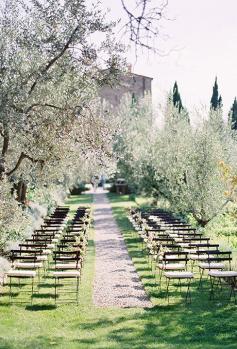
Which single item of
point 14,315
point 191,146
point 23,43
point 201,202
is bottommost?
point 14,315

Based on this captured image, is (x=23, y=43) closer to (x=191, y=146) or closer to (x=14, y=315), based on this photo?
(x=14, y=315)

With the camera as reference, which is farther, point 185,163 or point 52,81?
point 185,163

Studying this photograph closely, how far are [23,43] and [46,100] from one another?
1.72 meters

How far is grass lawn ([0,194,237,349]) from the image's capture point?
33.8 feet

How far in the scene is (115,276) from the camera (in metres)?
16.9

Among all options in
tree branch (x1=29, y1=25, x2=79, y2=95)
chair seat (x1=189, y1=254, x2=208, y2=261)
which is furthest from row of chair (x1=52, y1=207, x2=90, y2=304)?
tree branch (x1=29, y1=25, x2=79, y2=95)

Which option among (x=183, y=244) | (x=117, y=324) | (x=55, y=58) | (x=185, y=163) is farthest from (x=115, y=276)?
(x=185, y=163)

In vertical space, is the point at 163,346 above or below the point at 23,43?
below

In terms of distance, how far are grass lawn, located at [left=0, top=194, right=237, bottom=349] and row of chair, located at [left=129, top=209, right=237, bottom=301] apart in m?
0.66

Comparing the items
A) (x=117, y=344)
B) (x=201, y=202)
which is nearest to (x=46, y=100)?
(x=117, y=344)

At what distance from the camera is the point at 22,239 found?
2048 cm

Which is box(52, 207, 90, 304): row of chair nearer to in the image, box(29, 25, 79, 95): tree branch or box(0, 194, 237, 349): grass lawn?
box(0, 194, 237, 349): grass lawn

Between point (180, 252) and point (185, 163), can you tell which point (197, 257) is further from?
point (185, 163)

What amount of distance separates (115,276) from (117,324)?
17.4 ft
